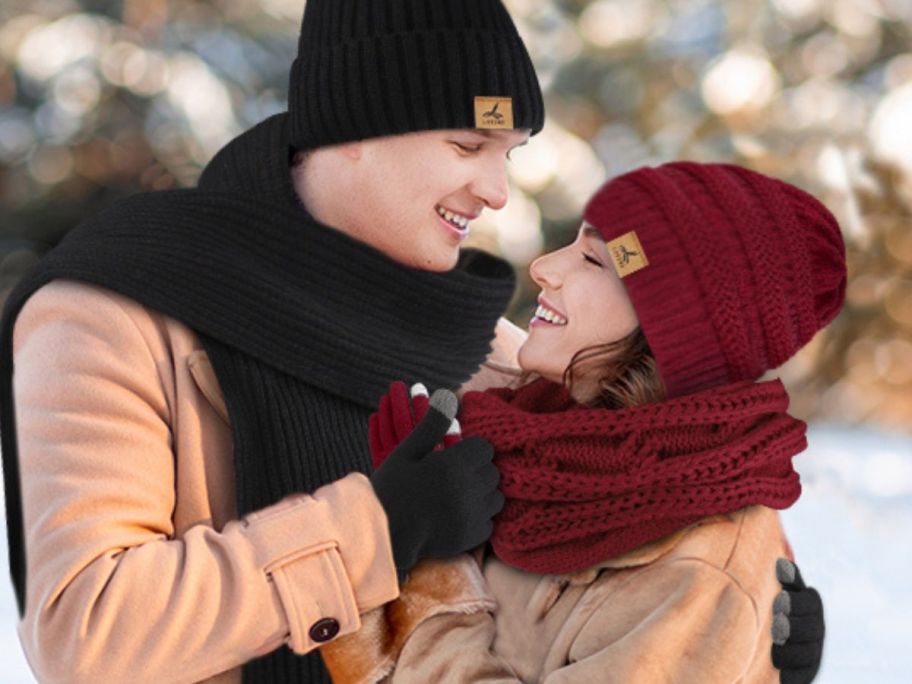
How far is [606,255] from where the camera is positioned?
1.35m

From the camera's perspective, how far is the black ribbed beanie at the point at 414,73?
5.08ft

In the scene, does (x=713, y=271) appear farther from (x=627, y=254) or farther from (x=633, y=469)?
(x=633, y=469)

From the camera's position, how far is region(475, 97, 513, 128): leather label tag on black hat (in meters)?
1.54

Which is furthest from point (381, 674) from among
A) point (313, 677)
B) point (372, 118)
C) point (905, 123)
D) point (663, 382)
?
point (905, 123)

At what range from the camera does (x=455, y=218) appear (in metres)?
1.57

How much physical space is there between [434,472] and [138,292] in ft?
1.30

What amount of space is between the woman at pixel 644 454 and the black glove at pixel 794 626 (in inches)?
0.6

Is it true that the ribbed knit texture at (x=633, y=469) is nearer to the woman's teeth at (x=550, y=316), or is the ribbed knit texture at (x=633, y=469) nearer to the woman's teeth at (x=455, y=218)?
the woman's teeth at (x=550, y=316)

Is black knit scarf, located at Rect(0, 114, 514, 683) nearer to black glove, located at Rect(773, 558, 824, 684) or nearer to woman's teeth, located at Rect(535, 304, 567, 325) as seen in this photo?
woman's teeth, located at Rect(535, 304, 567, 325)

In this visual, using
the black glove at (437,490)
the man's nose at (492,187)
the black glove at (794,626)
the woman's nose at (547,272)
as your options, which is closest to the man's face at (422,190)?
the man's nose at (492,187)

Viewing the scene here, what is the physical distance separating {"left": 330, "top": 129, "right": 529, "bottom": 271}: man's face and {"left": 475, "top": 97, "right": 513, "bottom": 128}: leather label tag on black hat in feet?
0.06

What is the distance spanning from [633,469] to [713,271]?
0.20 m

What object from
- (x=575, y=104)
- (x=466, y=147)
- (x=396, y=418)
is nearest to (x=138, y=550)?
(x=396, y=418)

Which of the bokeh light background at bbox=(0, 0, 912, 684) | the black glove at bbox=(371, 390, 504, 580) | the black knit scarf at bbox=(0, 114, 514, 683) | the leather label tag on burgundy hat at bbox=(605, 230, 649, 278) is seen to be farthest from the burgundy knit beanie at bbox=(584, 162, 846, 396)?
the bokeh light background at bbox=(0, 0, 912, 684)
